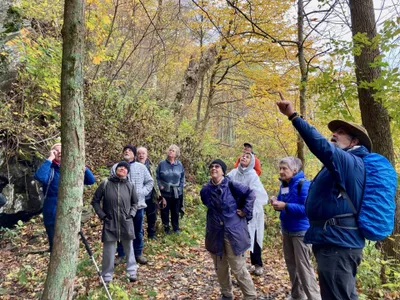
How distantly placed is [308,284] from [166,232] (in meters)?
3.78

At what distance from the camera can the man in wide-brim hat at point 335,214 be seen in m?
2.20

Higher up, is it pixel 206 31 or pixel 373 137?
pixel 206 31

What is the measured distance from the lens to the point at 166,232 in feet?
21.6

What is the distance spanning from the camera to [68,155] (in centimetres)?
250

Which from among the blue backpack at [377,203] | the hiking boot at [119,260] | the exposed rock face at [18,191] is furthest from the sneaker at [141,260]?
the blue backpack at [377,203]

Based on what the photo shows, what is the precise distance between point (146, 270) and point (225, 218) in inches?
92.1

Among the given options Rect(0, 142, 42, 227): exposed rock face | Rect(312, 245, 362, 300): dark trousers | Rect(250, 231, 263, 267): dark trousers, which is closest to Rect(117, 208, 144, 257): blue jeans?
Rect(250, 231, 263, 267): dark trousers

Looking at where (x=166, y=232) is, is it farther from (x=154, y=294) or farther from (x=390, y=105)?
(x=390, y=105)

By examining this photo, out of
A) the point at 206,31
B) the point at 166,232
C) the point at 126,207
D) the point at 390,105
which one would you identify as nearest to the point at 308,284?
the point at 126,207

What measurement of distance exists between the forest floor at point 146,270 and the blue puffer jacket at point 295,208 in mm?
1397

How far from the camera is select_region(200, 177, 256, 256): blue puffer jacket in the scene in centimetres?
357

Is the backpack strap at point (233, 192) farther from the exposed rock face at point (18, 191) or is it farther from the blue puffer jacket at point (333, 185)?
the exposed rock face at point (18, 191)

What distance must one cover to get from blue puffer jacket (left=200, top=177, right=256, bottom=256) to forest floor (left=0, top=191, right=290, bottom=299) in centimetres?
112

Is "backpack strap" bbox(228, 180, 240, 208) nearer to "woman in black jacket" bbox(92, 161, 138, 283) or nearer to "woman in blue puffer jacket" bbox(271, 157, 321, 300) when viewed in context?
"woman in blue puffer jacket" bbox(271, 157, 321, 300)
